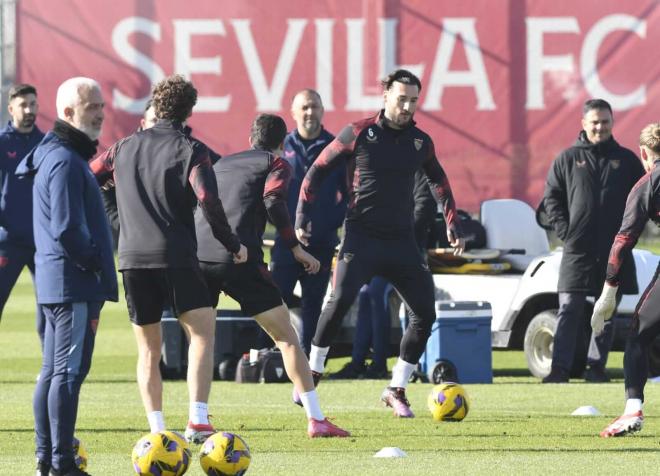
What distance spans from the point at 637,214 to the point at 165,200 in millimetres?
2766

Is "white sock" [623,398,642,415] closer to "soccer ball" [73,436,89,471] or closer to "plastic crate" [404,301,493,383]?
"soccer ball" [73,436,89,471]

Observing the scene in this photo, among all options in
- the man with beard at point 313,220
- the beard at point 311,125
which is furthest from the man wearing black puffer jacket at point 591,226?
the beard at point 311,125

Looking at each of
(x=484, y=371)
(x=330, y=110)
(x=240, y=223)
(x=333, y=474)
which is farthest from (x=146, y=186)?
(x=330, y=110)

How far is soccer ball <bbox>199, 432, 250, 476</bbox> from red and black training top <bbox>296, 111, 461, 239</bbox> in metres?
3.31

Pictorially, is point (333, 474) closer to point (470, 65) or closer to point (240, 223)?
point (240, 223)

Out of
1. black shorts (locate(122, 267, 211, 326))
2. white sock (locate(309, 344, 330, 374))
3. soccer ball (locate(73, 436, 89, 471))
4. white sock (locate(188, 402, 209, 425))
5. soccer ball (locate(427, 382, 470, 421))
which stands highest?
black shorts (locate(122, 267, 211, 326))

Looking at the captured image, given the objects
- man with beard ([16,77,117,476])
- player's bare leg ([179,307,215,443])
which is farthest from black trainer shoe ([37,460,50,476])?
player's bare leg ([179,307,215,443])

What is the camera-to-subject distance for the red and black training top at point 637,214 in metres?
10.9

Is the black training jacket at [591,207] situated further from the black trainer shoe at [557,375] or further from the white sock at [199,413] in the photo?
the white sock at [199,413]

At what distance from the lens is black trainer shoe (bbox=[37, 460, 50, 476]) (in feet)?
29.9

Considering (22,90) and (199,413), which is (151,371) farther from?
(22,90)

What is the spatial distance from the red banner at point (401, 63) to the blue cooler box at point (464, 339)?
5.43m

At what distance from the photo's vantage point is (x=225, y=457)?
30.1ft

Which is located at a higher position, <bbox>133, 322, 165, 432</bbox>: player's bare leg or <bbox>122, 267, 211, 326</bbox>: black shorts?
<bbox>122, 267, 211, 326</bbox>: black shorts
